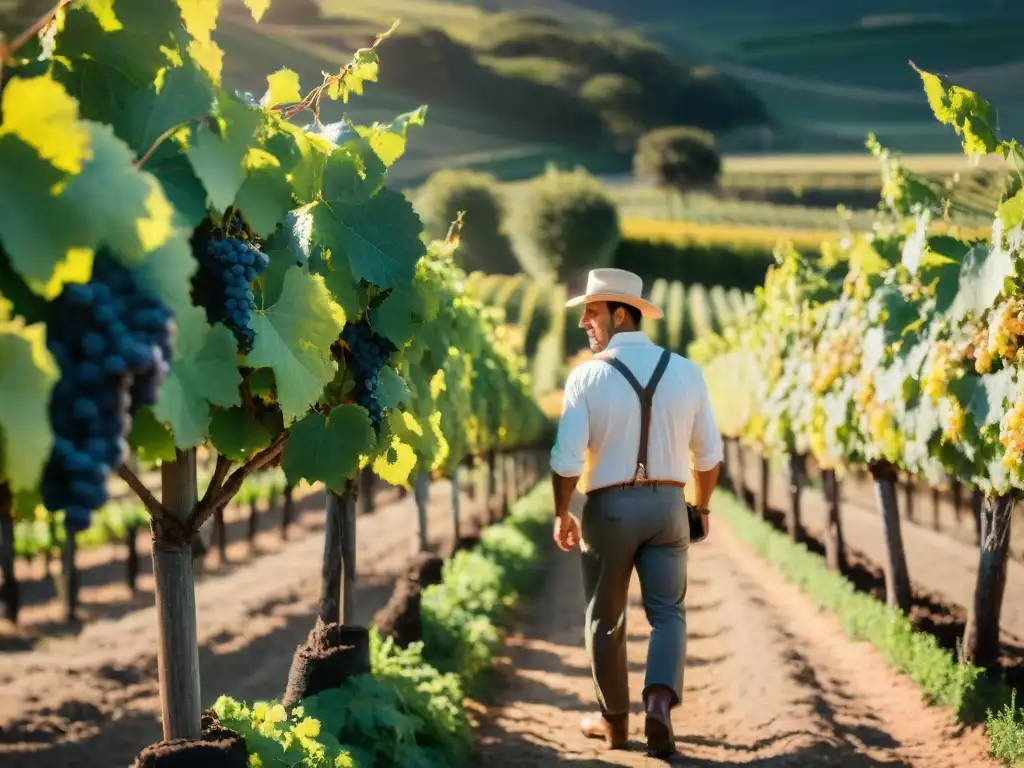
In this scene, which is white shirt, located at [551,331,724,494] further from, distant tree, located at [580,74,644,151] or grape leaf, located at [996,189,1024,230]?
distant tree, located at [580,74,644,151]

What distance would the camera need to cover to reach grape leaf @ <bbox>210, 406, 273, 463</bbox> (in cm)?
327

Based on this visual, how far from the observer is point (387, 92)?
102m

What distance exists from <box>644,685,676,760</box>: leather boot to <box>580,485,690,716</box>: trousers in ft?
0.12

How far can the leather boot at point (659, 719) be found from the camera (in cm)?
488

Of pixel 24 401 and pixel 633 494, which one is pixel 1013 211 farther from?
pixel 24 401

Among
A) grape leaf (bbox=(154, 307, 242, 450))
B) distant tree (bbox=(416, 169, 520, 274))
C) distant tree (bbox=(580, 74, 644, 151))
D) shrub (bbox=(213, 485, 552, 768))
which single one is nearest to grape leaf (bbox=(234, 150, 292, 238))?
grape leaf (bbox=(154, 307, 242, 450))

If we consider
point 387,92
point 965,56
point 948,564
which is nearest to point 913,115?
point 965,56

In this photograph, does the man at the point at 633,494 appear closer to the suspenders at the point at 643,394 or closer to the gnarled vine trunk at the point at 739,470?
the suspenders at the point at 643,394

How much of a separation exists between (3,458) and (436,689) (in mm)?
4283

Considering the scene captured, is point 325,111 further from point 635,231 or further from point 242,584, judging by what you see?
point 635,231

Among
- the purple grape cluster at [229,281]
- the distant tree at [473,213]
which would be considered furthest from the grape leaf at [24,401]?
the distant tree at [473,213]

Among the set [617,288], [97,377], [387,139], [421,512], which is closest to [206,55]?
[387,139]

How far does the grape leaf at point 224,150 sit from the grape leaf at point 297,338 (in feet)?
1.60

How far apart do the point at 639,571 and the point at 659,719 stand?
0.59 m
